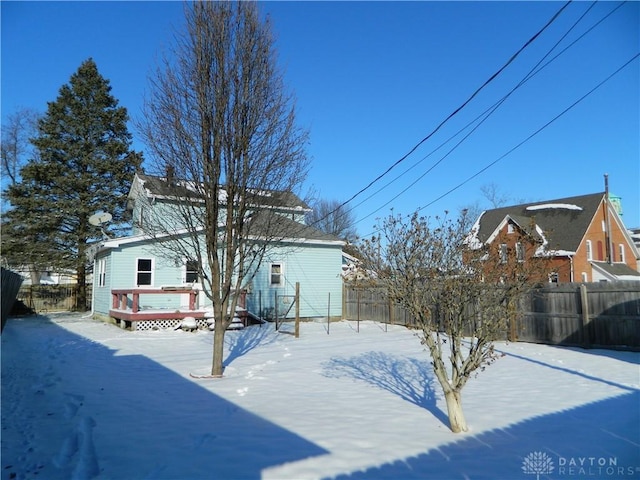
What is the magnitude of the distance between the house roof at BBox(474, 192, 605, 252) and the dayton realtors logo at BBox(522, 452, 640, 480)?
2385cm

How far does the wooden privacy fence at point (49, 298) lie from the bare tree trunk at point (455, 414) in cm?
2616

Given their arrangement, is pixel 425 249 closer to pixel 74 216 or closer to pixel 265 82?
pixel 265 82

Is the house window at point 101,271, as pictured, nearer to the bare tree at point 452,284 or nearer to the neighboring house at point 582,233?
the bare tree at point 452,284

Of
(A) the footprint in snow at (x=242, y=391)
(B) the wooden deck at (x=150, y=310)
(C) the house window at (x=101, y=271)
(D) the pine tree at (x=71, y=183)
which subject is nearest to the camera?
(A) the footprint in snow at (x=242, y=391)

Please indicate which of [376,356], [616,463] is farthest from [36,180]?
[616,463]

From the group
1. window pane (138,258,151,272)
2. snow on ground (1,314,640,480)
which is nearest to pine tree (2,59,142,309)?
window pane (138,258,151,272)

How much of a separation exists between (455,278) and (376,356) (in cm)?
572

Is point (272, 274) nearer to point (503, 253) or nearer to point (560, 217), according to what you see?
point (503, 253)

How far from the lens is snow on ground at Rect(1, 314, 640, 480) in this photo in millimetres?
4199

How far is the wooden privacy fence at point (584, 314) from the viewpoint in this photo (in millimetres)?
11156

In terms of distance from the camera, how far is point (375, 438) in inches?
191

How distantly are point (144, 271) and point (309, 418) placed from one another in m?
14.0

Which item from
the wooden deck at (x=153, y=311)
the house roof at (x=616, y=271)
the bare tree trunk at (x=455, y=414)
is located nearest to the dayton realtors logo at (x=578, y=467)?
the bare tree trunk at (x=455, y=414)

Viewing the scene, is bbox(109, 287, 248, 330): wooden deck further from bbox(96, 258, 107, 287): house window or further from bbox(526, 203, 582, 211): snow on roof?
bbox(526, 203, 582, 211): snow on roof
